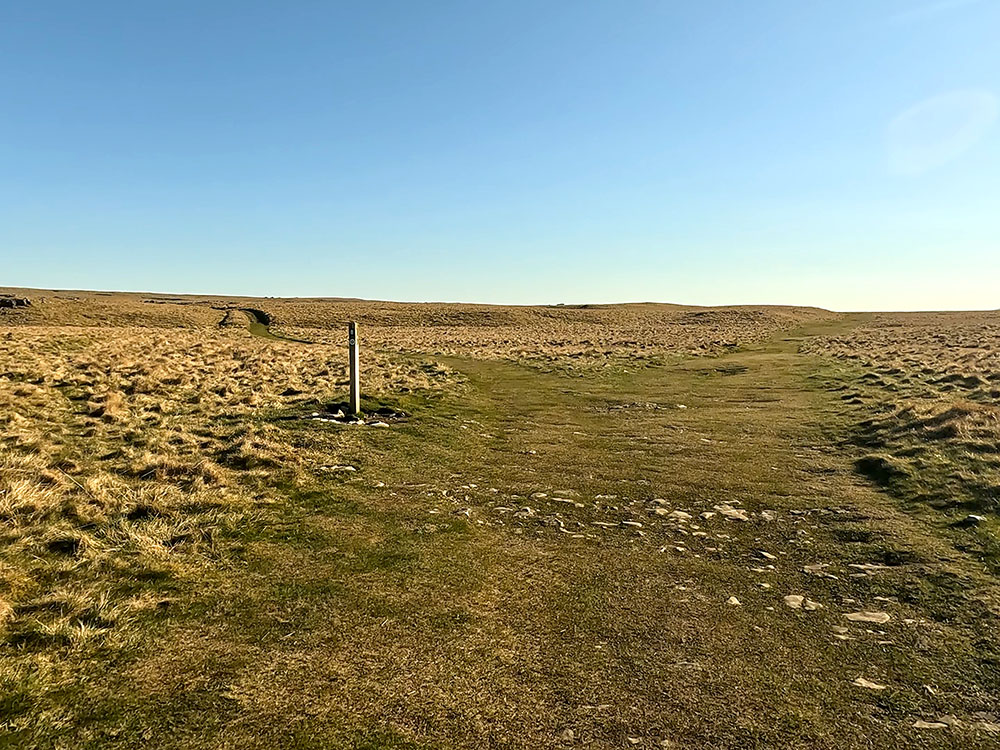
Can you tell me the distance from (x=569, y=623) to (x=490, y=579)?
3.84ft

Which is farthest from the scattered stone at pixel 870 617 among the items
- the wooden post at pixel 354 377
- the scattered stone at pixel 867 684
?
the wooden post at pixel 354 377

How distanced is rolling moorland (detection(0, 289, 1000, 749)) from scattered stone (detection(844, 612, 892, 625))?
33 millimetres

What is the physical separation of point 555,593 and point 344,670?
7.61ft

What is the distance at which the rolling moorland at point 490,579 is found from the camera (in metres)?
4.08

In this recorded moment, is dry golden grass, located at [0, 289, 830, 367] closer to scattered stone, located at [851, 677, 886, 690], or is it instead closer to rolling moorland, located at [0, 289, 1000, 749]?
rolling moorland, located at [0, 289, 1000, 749]

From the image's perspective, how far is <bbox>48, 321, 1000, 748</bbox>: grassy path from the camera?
4004 mm

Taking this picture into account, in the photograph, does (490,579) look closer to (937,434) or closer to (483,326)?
(937,434)

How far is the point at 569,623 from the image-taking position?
545 cm

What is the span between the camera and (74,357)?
23000 millimetres

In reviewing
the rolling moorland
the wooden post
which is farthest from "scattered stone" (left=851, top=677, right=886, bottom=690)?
the wooden post

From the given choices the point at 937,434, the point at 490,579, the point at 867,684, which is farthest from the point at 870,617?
the point at 937,434

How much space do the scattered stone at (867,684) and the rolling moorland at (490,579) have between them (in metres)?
0.05

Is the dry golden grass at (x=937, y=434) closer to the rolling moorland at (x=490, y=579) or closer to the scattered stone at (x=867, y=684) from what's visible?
the rolling moorland at (x=490, y=579)

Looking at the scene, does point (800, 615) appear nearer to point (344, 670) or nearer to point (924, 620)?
point (924, 620)
